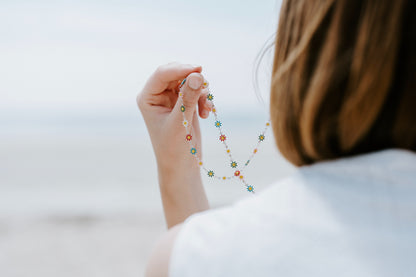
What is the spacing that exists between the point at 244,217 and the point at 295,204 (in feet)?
0.24

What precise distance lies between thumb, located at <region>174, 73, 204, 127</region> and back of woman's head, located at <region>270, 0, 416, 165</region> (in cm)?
46

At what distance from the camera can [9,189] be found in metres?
7.88

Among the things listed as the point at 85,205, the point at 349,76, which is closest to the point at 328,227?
the point at 349,76

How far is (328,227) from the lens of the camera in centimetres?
56

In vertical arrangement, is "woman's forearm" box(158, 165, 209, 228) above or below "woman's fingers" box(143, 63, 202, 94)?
below

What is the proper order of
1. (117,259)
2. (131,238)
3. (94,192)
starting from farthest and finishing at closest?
1. (94,192)
2. (131,238)
3. (117,259)

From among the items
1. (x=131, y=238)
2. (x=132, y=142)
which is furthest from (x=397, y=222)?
(x=132, y=142)

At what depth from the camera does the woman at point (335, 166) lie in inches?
21.4

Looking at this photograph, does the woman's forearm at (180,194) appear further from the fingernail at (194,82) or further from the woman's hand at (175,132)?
the fingernail at (194,82)

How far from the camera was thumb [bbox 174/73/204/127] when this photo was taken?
1068 mm

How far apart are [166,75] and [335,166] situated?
2.19 feet

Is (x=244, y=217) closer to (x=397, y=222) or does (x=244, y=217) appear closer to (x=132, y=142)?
(x=397, y=222)

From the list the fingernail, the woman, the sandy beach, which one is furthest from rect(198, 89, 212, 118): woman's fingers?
the woman

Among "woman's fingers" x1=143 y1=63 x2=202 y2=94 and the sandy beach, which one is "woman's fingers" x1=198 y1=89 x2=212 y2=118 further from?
the sandy beach
